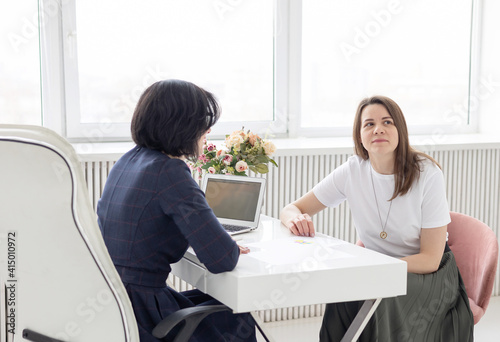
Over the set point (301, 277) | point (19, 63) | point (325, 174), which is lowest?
point (301, 277)

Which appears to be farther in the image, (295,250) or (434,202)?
(434,202)

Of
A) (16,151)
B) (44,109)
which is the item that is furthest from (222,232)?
(44,109)

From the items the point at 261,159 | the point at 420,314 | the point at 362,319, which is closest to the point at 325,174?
the point at 261,159

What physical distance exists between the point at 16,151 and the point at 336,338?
1.43 m

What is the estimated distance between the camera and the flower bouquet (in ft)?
8.36

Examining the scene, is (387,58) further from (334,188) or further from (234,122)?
(334,188)

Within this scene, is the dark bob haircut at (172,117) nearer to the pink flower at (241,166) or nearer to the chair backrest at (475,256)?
the pink flower at (241,166)

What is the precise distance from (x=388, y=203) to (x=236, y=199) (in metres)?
0.58

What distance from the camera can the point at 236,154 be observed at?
8.38 ft

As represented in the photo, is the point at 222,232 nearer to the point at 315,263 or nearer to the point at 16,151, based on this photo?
the point at 315,263

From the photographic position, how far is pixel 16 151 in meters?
1.31

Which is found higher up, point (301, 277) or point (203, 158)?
point (203, 158)

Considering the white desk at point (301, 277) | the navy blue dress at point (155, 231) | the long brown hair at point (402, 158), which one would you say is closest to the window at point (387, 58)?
the long brown hair at point (402, 158)

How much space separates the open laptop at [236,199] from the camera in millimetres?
2441
